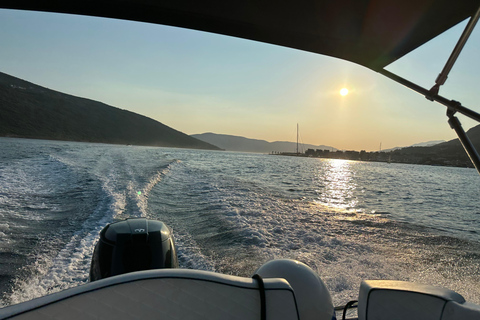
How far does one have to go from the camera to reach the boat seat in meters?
0.80

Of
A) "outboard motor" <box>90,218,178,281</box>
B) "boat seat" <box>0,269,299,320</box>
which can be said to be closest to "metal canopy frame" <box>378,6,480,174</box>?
"boat seat" <box>0,269,299,320</box>

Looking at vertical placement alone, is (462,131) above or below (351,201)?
above

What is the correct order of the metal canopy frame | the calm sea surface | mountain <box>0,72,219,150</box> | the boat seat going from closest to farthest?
the boat seat < the metal canopy frame < the calm sea surface < mountain <box>0,72,219,150</box>

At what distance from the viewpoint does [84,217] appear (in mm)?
5676

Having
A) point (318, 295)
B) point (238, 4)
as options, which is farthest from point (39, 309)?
point (238, 4)

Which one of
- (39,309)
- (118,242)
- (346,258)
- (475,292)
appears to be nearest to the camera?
(39,309)

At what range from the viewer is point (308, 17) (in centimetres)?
167

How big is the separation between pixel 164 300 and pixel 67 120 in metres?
98.9

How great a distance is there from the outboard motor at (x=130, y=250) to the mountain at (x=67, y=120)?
7945cm

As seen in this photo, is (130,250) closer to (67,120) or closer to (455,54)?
(455,54)

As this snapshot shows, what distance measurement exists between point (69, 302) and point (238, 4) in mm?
1484

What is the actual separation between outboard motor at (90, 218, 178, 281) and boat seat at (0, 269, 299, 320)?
1.26m

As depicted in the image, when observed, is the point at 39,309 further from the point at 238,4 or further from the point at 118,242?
the point at 238,4

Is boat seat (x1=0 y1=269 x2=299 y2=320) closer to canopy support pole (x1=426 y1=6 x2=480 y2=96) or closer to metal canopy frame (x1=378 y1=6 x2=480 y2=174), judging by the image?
metal canopy frame (x1=378 y1=6 x2=480 y2=174)
